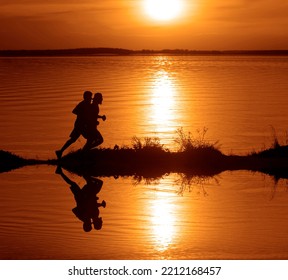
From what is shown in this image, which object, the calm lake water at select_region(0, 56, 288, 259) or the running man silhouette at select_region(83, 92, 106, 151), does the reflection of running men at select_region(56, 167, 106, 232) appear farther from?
the running man silhouette at select_region(83, 92, 106, 151)

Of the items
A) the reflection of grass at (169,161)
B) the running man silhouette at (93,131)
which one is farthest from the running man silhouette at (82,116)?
the reflection of grass at (169,161)

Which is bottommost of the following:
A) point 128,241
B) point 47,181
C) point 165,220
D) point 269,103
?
point 128,241

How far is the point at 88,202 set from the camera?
1256 centimetres

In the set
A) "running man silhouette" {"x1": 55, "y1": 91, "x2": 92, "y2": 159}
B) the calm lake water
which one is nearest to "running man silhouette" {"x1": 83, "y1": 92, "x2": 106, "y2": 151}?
"running man silhouette" {"x1": 55, "y1": 91, "x2": 92, "y2": 159}

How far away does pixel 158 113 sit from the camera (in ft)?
91.7

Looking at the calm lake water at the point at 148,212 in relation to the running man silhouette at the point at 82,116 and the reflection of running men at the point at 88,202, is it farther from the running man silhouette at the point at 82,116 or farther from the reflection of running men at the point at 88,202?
the running man silhouette at the point at 82,116

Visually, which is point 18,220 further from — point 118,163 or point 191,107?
point 191,107

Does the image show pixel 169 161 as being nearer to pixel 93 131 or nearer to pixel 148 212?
pixel 93 131

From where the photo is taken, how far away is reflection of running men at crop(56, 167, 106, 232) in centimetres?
1146

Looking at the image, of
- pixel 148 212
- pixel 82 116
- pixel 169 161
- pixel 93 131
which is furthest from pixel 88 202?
pixel 82 116

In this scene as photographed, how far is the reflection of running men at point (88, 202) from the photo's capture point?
1146cm

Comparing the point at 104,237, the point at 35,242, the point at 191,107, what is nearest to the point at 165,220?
the point at 104,237

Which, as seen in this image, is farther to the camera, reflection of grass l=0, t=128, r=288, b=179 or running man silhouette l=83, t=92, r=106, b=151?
running man silhouette l=83, t=92, r=106, b=151

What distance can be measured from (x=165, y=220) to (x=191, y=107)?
19.6 meters
